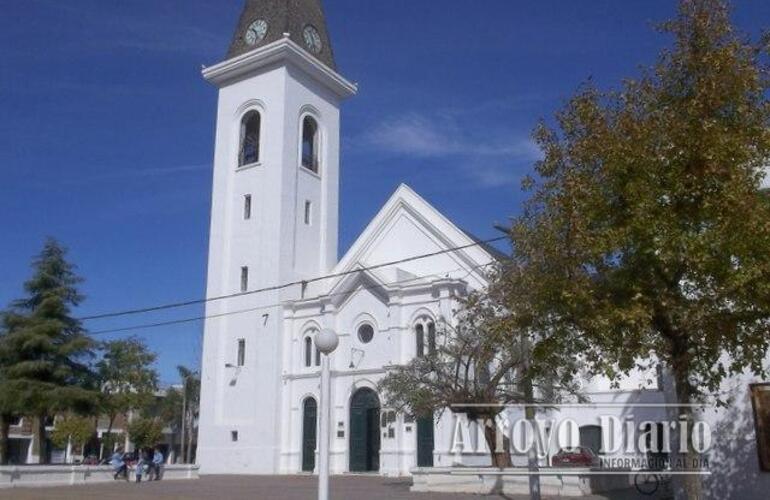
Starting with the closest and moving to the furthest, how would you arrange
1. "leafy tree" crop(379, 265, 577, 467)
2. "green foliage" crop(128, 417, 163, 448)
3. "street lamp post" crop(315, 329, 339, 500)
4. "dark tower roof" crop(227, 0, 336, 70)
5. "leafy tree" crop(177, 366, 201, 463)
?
"street lamp post" crop(315, 329, 339, 500) < "leafy tree" crop(379, 265, 577, 467) < "dark tower roof" crop(227, 0, 336, 70) < "green foliage" crop(128, 417, 163, 448) < "leafy tree" crop(177, 366, 201, 463)

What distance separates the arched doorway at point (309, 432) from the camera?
128 ft

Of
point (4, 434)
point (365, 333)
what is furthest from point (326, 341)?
point (4, 434)

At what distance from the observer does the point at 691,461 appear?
12312mm

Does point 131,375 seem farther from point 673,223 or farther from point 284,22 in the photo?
point 673,223

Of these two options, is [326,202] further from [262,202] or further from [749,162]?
[749,162]

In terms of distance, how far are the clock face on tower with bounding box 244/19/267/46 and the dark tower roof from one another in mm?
167

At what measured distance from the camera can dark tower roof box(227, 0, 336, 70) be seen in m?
44.5

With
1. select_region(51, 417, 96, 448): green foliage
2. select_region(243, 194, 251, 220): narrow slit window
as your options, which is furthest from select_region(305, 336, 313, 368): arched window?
select_region(51, 417, 96, 448): green foliage

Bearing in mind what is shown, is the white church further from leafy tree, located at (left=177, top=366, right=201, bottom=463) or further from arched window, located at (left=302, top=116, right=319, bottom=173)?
leafy tree, located at (left=177, top=366, right=201, bottom=463)

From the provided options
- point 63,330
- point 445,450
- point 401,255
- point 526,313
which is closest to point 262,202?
point 401,255

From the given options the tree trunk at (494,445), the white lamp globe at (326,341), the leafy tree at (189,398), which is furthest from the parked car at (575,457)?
the leafy tree at (189,398)

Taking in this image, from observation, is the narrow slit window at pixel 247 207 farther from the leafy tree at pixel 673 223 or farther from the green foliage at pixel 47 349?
the leafy tree at pixel 673 223

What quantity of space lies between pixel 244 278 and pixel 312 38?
14.2 metres

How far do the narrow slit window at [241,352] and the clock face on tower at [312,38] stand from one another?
16438mm
